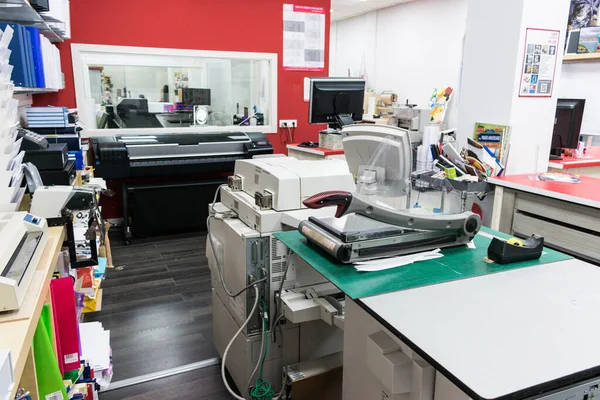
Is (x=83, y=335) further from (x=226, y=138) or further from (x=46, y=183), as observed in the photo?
(x=226, y=138)

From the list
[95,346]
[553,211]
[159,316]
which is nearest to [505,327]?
[95,346]

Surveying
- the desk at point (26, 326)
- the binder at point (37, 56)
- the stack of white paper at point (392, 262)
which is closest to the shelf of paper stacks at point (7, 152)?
the desk at point (26, 326)

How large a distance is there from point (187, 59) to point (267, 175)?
337cm

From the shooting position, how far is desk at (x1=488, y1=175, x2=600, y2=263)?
2438 mm

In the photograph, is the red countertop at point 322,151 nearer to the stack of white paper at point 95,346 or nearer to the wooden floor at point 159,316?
the wooden floor at point 159,316

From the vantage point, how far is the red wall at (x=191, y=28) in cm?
429

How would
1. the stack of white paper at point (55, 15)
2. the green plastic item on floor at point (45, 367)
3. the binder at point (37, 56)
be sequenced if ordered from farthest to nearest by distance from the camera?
the stack of white paper at point (55, 15) < the binder at point (37, 56) < the green plastic item on floor at point (45, 367)

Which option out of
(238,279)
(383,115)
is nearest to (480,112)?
(238,279)

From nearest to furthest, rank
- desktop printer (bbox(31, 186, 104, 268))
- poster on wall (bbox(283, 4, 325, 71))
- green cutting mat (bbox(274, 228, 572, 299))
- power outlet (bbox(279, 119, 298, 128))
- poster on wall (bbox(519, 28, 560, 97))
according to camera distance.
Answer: green cutting mat (bbox(274, 228, 572, 299)), desktop printer (bbox(31, 186, 104, 268)), poster on wall (bbox(519, 28, 560, 97)), poster on wall (bbox(283, 4, 325, 71)), power outlet (bbox(279, 119, 298, 128))

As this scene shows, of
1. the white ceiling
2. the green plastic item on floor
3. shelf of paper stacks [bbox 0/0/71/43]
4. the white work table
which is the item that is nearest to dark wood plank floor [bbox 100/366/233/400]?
the green plastic item on floor

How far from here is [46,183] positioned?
6.57 ft

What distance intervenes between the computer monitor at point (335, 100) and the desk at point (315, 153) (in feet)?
0.87

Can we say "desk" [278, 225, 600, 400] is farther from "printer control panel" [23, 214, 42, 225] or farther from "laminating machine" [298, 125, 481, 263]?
"printer control panel" [23, 214, 42, 225]

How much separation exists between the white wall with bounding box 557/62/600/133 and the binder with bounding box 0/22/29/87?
4.97 metres
